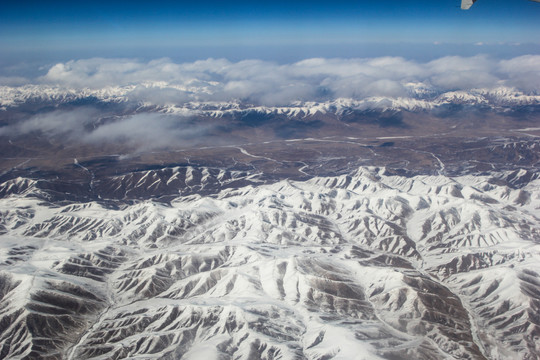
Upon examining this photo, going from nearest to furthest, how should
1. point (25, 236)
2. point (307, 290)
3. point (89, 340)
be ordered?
point (89, 340)
point (307, 290)
point (25, 236)

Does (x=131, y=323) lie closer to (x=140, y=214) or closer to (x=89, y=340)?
(x=89, y=340)

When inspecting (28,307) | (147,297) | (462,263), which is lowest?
(462,263)

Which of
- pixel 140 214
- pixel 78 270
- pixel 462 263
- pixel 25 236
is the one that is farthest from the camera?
pixel 140 214

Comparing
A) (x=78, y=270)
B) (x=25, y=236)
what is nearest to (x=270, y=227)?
(x=78, y=270)

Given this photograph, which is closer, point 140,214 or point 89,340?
point 89,340

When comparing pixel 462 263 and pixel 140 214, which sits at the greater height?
pixel 140 214

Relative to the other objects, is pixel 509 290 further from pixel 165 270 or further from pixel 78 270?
pixel 78 270
